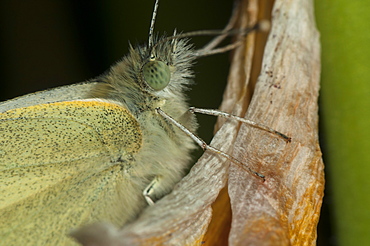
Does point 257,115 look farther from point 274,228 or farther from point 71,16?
point 71,16

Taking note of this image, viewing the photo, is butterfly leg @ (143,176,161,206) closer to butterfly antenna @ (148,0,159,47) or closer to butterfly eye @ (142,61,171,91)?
butterfly eye @ (142,61,171,91)

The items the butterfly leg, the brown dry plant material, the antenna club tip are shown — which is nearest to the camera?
the brown dry plant material

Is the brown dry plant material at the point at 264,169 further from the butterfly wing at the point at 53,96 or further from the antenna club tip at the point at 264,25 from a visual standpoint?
the butterfly wing at the point at 53,96

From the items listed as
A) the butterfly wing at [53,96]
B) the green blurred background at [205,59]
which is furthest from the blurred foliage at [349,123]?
the butterfly wing at [53,96]

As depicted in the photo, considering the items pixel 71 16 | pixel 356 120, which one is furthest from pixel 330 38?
pixel 71 16

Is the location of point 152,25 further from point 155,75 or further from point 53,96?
point 53,96

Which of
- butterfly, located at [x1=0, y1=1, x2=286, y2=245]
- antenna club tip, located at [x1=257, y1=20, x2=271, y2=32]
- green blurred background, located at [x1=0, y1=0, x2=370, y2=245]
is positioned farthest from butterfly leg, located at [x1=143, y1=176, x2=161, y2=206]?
antenna club tip, located at [x1=257, y1=20, x2=271, y2=32]

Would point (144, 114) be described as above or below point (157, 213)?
above
